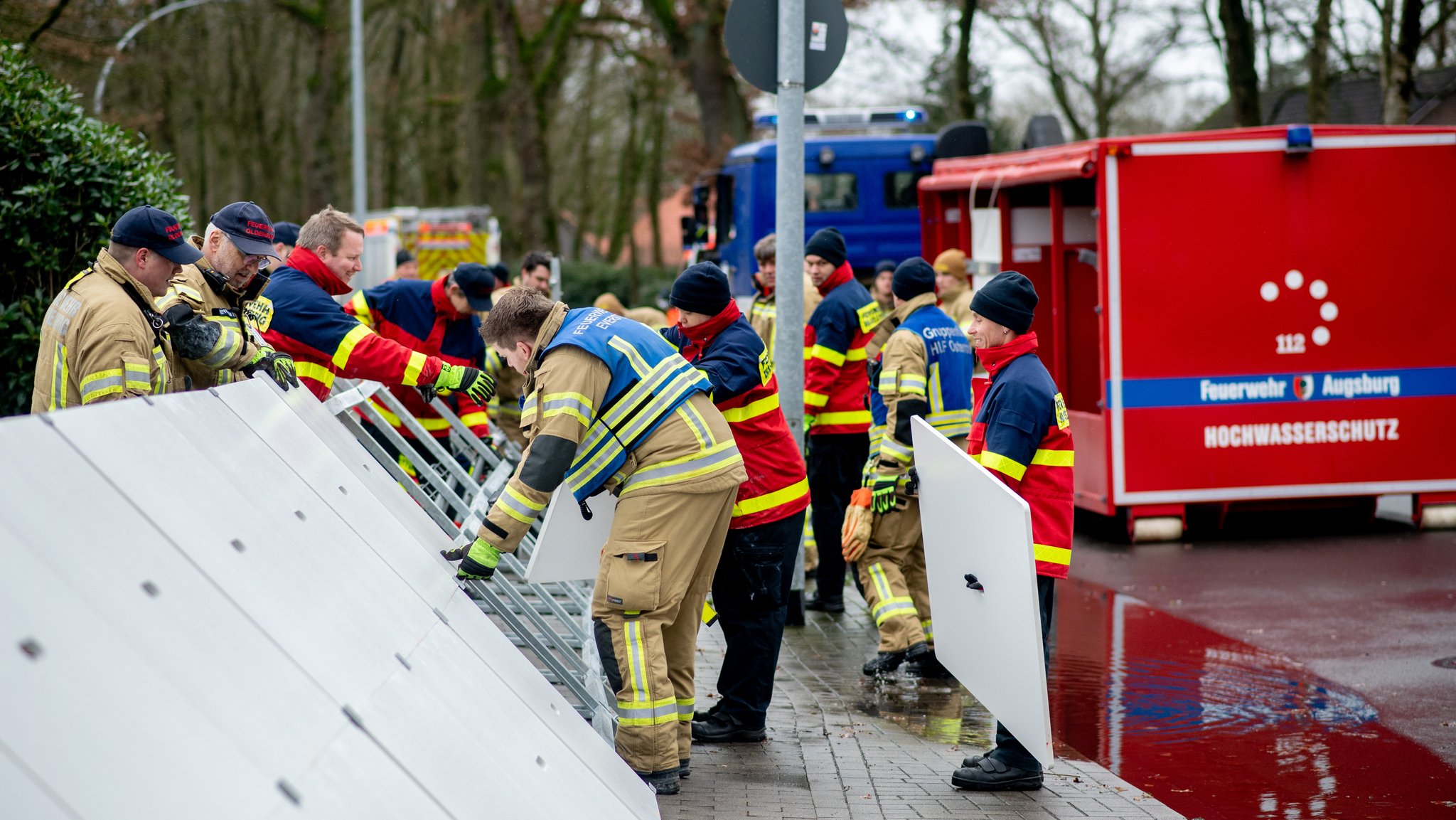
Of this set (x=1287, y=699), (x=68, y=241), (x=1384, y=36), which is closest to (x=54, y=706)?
(x=1287, y=699)

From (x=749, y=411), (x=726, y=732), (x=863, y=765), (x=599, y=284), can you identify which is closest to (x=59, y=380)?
(x=749, y=411)

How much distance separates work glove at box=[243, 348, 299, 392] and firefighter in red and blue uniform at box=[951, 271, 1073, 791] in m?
2.35

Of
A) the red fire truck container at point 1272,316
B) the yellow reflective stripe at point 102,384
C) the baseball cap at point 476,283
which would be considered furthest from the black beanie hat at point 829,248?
the yellow reflective stripe at point 102,384

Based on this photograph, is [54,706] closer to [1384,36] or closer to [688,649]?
[688,649]

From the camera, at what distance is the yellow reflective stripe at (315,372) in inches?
240

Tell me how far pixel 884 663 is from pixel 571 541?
2.12 m

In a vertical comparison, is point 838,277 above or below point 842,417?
above

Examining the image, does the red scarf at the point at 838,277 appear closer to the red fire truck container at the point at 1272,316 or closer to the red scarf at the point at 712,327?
the red scarf at the point at 712,327

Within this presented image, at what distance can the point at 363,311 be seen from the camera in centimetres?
758

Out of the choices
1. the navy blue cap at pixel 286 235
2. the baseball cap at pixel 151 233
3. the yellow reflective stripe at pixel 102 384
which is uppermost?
the navy blue cap at pixel 286 235

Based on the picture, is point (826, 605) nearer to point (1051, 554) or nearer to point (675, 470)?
point (1051, 554)

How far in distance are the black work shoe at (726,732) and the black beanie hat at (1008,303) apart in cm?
181

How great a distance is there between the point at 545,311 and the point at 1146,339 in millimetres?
6354

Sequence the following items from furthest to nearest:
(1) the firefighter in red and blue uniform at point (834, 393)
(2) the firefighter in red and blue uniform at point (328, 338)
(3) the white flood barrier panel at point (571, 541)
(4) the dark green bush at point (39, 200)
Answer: (1) the firefighter in red and blue uniform at point (834, 393)
(4) the dark green bush at point (39, 200)
(2) the firefighter in red and blue uniform at point (328, 338)
(3) the white flood barrier panel at point (571, 541)
